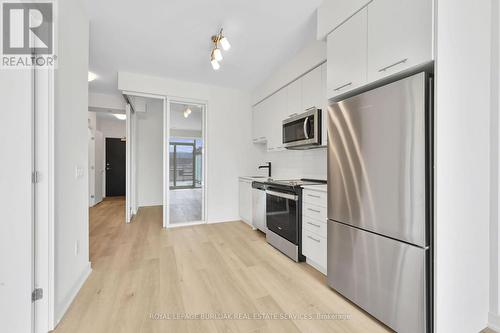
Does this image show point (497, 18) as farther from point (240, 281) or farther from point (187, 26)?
point (240, 281)

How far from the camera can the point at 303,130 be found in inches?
107

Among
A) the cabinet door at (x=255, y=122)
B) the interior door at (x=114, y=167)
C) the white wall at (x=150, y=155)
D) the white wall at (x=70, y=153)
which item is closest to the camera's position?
the white wall at (x=70, y=153)

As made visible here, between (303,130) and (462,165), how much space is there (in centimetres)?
159

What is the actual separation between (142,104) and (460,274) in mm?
5756

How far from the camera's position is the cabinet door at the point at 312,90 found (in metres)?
2.61

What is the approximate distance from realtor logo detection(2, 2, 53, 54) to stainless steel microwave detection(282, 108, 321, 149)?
8.04 feet

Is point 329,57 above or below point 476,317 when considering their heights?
above

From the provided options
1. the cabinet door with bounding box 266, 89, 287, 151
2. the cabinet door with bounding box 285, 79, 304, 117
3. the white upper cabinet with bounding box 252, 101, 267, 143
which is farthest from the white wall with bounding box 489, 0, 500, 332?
the white upper cabinet with bounding box 252, 101, 267, 143

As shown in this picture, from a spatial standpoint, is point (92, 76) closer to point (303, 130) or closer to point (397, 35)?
point (303, 130)

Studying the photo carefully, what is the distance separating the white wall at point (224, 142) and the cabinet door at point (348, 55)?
265 cm

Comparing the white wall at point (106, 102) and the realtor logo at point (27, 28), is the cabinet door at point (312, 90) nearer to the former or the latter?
the realtor logo at point (27, 28)

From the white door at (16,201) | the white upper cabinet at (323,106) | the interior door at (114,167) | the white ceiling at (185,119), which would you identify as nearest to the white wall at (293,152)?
the white upper cabinet at (323,106)

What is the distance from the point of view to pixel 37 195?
56.2 inches

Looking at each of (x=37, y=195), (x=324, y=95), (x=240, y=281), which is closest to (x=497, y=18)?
(x=324, y=95)
